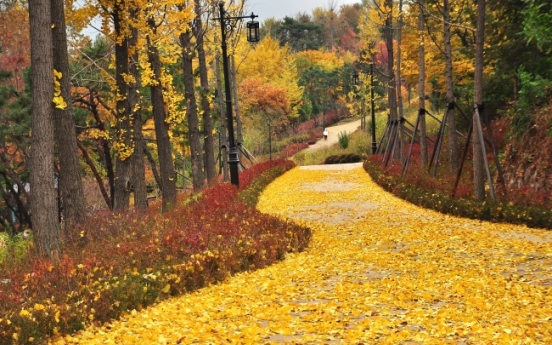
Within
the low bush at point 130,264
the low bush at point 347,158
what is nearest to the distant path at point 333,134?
the low bush at point 347,158

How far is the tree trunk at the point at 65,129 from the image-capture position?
10.1m

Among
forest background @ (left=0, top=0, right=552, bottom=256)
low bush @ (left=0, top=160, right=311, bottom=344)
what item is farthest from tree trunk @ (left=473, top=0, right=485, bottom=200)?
low bush @ (left=0, top=160, right=311, bottom=344)

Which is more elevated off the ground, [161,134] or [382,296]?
[161,134]

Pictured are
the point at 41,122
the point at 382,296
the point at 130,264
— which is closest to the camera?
the point at 382,296

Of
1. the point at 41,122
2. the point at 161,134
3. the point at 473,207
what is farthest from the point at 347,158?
the point at 41,122

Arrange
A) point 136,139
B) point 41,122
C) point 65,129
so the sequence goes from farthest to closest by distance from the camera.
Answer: point 136,139, point 65,129, point 41,122

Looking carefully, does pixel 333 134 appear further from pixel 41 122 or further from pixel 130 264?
pixel 130 264

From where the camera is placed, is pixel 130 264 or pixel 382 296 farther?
pixel 130 264

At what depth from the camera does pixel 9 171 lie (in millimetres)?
24203

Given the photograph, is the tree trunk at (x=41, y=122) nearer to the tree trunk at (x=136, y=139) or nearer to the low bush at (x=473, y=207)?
the tree trunk at (x=136, y=139)

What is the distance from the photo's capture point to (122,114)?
14.5 meters

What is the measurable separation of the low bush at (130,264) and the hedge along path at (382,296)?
22 cm

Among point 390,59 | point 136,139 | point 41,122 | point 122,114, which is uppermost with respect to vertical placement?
point 390,59

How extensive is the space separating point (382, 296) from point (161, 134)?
10213 millimetres
